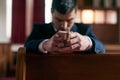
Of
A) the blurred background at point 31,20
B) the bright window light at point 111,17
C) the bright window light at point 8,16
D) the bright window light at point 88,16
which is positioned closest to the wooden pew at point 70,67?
the blurred background at point 31,20

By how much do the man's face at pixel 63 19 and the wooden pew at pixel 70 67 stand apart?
0.54 feet

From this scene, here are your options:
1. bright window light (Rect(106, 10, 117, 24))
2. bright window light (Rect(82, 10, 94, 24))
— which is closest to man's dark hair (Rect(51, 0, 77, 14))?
bright window light (Rect(82, 10, 94, 24))

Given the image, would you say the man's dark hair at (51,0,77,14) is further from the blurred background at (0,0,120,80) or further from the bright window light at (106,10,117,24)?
the bright window light at (106,10,117,24)

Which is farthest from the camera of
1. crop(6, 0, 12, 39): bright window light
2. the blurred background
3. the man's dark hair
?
crop(6, 0, 12, 39): bright window light

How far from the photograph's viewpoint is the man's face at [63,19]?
3.89 feet

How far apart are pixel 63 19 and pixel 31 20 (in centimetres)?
449

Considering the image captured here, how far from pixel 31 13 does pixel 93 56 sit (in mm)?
4652

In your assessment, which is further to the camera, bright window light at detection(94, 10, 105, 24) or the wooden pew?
bright window light at detection(94, 10, 105, 24)

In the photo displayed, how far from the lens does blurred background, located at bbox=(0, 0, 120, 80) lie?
5324 millimetres

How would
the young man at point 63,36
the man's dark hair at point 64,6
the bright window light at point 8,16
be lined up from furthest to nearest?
the bright window light at point 8,16 < the man's dark hair at point 64,6 < the young man at point 63,36

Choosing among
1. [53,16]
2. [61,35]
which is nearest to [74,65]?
[61,35]

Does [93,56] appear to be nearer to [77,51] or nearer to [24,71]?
[77,51]

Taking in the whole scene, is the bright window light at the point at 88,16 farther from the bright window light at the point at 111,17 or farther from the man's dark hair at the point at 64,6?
the man's dark hair at the point at 64,6

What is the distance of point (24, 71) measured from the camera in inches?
41.4
